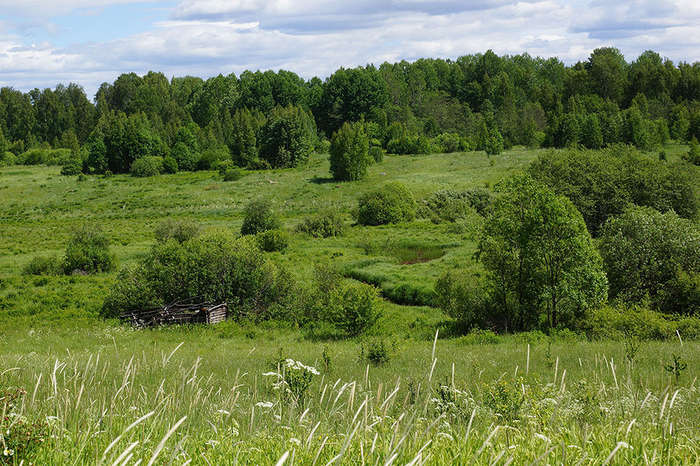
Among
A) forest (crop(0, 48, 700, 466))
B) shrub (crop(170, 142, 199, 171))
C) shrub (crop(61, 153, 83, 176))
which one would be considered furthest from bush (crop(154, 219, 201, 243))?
shrub (crop(61, 153, 83, 176))

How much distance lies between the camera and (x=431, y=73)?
165250mm

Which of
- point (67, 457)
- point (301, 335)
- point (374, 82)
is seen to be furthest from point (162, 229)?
point (374, 82)

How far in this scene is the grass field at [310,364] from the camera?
4.95m

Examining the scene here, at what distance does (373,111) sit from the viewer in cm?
13275

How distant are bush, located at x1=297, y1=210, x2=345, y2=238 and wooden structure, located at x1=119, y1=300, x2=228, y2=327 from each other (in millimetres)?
23475

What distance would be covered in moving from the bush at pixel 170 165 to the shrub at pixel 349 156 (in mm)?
30336

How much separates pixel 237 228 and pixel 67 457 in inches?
2064

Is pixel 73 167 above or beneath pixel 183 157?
beneath

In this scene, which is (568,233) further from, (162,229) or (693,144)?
(693,144)

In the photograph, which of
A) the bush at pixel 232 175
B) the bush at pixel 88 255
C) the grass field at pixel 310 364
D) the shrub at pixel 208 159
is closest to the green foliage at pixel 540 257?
the grass field at pixel 310 364

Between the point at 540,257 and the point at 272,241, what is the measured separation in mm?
25931

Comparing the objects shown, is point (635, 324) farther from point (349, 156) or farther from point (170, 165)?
point (170, 165)

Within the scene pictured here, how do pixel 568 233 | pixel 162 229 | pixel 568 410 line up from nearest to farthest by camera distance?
pixel 568 410 < pixel 568 233 < pixel 162 229

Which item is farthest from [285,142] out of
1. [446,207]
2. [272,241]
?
[272,241]
